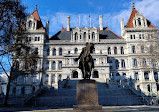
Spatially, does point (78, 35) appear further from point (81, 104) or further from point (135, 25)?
point (81, 104)

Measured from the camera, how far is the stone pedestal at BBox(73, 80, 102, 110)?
9359mm

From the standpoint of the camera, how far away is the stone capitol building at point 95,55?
42781mm

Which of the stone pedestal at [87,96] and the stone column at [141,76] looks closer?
the stone pedestal at [87,96]

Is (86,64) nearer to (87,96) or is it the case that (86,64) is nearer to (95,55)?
(87,96)

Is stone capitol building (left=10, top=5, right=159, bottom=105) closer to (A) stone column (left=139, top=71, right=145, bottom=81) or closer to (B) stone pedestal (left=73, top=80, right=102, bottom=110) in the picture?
(A) stone column (left=139, top=71, right=145, bottom=81)

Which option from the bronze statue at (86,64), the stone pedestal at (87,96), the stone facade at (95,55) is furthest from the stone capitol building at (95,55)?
the stone pedestal at (87,96)

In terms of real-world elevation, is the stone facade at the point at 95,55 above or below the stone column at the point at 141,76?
above

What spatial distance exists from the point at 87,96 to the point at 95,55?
3471 cm

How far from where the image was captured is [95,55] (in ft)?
144

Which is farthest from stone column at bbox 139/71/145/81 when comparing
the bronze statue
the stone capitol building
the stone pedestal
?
the stone pedestal

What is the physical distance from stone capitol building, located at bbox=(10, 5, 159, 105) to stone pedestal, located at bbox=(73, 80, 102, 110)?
32047 mm

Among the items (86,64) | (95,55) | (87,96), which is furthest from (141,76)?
(87,96)

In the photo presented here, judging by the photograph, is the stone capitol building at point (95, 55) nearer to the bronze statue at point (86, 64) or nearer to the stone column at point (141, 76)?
the stone column at point (141, 76)

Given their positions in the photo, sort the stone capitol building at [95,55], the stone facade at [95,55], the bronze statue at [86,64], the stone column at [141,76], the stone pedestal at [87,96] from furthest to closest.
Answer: the stone facade at [95,55], the stone capitol building at [95,55], the stone column at [141,76], the bronze statue at [86,64], the stone pedestal at [87,96]
